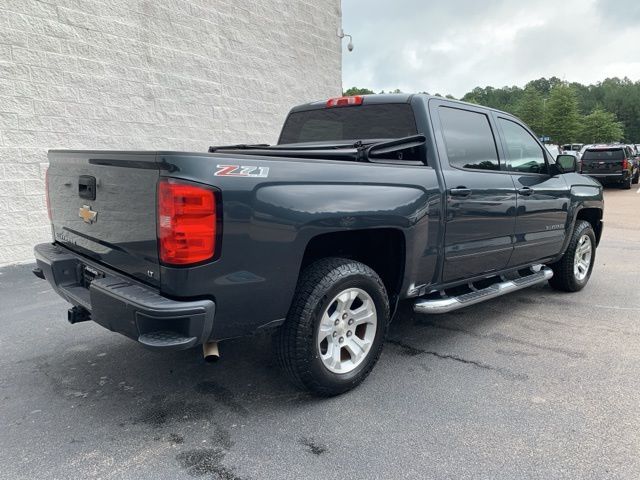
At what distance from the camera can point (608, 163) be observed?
19.7 meters

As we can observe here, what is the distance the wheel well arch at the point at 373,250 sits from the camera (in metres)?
3.12

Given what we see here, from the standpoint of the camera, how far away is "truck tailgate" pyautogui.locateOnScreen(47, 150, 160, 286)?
2496mm

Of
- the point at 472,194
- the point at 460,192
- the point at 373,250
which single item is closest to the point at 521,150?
the point at 472,194

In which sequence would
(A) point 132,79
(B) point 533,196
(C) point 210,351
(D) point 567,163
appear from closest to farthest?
(C) point 210,351, (B) point 533,196, (D) point 567,163, (A) point 132,79

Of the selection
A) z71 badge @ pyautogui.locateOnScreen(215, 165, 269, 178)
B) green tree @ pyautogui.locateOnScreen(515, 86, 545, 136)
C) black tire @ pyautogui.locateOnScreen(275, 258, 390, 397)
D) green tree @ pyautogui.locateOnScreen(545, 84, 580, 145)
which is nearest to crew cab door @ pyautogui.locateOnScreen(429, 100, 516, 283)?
black tire @ pyautogui.locateOnScreen(275, 258, 390, 397)

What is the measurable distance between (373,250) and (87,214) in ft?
6.12

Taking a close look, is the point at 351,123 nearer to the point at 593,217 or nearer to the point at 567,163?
the point at 567,163

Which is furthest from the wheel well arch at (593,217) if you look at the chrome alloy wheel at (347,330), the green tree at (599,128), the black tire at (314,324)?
the green tree at (599,128)

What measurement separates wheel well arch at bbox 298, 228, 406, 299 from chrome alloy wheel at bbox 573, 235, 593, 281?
2.98 meters

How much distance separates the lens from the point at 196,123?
8203mm

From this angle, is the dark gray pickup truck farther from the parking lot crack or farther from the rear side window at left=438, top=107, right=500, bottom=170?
the parking lot crack

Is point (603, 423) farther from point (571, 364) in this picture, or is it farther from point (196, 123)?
point (196, 123)

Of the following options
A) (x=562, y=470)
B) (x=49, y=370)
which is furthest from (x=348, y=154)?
(x=49, y=370)

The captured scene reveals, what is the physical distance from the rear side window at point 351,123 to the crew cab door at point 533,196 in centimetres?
120
